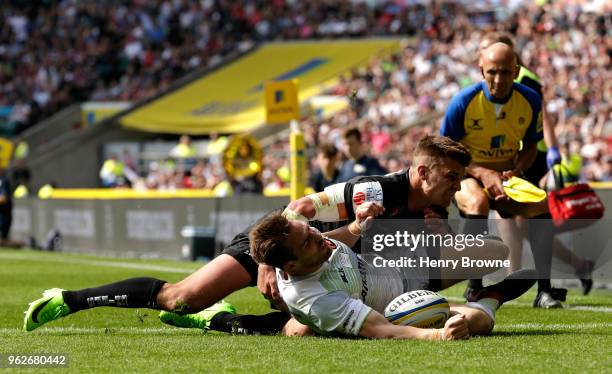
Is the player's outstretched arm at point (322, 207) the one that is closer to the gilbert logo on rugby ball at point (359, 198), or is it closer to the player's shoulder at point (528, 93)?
the gilbert logo on rugby ball at point (359, 198)

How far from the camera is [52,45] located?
4450 cm

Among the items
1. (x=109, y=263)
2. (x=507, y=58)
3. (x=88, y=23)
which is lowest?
(x=109, y=263)

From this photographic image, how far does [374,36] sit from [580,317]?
1248 inches

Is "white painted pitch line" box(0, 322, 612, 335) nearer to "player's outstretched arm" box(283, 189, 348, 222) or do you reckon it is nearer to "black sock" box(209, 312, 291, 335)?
"black sock" box(209, 312, 291, 335)

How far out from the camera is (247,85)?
42.1m

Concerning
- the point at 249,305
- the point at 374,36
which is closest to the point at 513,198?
the point at 249,305

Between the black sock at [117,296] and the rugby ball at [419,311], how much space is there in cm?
163

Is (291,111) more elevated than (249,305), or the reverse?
(291,111)

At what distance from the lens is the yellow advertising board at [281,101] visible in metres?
17.3

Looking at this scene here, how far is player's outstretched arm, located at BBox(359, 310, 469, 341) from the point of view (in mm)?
7336

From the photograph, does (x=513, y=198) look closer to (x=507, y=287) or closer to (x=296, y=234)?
(x=507, y=287)

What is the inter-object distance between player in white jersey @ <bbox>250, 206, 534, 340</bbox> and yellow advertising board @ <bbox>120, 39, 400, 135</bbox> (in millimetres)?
29452

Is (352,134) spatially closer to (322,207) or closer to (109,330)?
(109,330)

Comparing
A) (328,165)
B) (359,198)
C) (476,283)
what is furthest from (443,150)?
(328,165)
